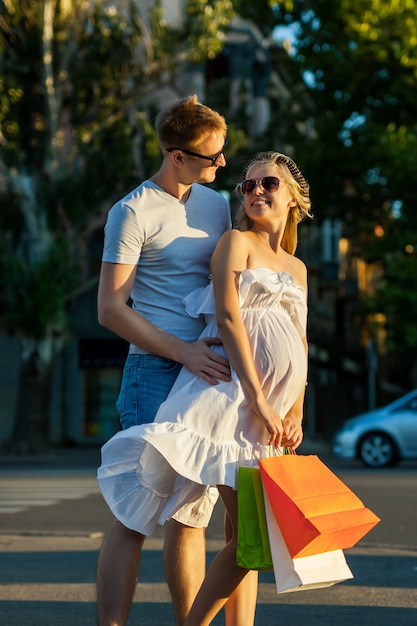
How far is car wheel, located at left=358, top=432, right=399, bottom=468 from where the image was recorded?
71.6ft

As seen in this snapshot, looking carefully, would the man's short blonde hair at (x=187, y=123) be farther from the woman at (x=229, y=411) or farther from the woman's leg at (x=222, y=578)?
the woman's leg at (x=222, y=578)

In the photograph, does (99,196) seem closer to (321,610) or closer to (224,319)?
(321,610)

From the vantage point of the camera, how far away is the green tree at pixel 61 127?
2664 centimetres

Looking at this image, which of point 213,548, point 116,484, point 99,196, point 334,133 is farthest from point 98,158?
point 116,484

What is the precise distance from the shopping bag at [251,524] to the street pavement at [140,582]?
1800mm

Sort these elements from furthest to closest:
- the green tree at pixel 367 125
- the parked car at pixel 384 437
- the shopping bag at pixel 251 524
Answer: the green tree at pixel 367 125
the parked car at pixel 384 437
the shopping bag at pixel 251 524

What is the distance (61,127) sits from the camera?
27797mm

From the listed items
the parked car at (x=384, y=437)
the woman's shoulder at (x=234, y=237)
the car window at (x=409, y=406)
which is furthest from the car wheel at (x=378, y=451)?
the woman's shoulder at (x=234, y=237)

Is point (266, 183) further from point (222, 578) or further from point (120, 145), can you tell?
point (120, 145)

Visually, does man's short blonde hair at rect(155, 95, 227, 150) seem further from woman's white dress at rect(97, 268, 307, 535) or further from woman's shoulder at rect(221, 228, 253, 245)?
woman's white dress at rect(97, 268, 307, 535)

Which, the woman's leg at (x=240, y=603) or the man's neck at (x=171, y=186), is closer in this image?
the woman's leg at (x=240, y=603)

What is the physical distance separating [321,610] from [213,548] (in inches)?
115

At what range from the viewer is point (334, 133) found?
32.4 metres

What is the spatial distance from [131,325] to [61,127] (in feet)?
77.1
